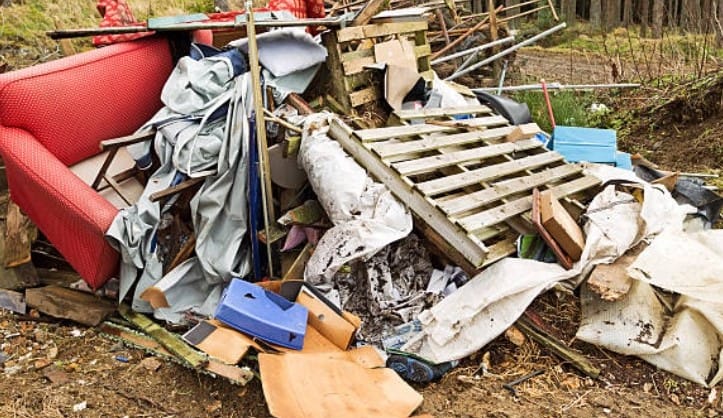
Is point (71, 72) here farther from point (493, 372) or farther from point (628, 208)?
point (628, 208)

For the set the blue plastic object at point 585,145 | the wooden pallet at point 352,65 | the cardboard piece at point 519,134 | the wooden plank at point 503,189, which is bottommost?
the blue plastic object at point 585,145

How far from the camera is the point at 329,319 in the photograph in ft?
10.7

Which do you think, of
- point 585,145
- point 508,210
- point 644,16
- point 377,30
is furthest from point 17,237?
point 644,16

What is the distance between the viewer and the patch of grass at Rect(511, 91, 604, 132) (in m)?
6.12

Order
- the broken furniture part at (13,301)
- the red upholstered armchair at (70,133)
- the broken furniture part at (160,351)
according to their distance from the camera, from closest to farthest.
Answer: the broken furniture part at (160,351)
the red upholstered armchair at (70,133)
the broken furniture part at (13,301)

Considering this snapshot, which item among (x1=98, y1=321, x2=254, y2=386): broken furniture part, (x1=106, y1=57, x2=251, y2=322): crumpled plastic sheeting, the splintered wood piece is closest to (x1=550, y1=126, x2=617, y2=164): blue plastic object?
(x1=106, y1=57, x2=251, y2=322): crumpled plastic sheeting

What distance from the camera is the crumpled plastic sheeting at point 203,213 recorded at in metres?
3.81

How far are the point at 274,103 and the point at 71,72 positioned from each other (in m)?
1.25

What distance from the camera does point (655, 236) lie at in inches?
139

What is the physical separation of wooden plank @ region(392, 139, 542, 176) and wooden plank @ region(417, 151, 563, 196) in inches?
3.7

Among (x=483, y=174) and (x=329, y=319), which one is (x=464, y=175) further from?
(x=329, y=319)

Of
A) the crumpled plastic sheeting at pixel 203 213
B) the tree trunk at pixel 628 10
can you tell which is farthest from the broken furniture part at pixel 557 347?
the tree trunk at pixel 628 10

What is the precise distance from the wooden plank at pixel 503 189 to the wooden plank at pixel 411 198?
0.26ft

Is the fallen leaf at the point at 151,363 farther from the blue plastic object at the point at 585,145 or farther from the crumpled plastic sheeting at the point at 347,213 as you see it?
the blue plastic object at the point at 585,145
